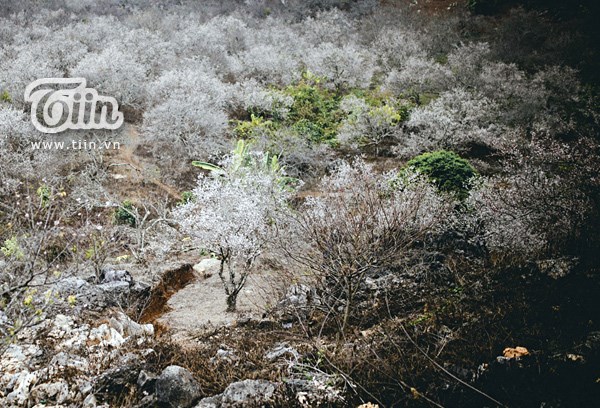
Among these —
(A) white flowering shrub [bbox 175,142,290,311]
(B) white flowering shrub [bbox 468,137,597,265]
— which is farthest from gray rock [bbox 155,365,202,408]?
(B) white flowering shrub [bbox 468,137,597,265]

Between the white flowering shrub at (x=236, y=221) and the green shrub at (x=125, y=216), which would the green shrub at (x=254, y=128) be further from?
the green shrub at (x=125, y=216)

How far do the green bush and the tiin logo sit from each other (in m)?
12.6

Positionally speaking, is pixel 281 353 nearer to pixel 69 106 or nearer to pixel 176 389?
pixel 176 389

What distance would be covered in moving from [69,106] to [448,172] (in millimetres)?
14560

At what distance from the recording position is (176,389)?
429cm

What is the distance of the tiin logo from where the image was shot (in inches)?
578

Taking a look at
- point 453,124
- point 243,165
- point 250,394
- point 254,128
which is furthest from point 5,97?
point 453,124

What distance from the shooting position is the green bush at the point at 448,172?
9.41 metres

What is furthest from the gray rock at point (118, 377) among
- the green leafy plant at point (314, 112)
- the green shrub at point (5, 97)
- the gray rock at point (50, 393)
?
the green shrub at point (5, 97)

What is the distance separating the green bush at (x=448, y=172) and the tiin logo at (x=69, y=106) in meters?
12.6

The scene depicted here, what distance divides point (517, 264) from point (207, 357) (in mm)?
5095

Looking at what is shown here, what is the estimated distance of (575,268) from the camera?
218 inches

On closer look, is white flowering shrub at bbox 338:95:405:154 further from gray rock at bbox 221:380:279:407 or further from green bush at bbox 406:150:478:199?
gray rock at bbox 221:380:279:407

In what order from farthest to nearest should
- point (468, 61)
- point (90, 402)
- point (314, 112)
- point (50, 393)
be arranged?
1. point (468, 61)
2. point (314, 112)
3. point (50, 393)
4. point (90, 402)
